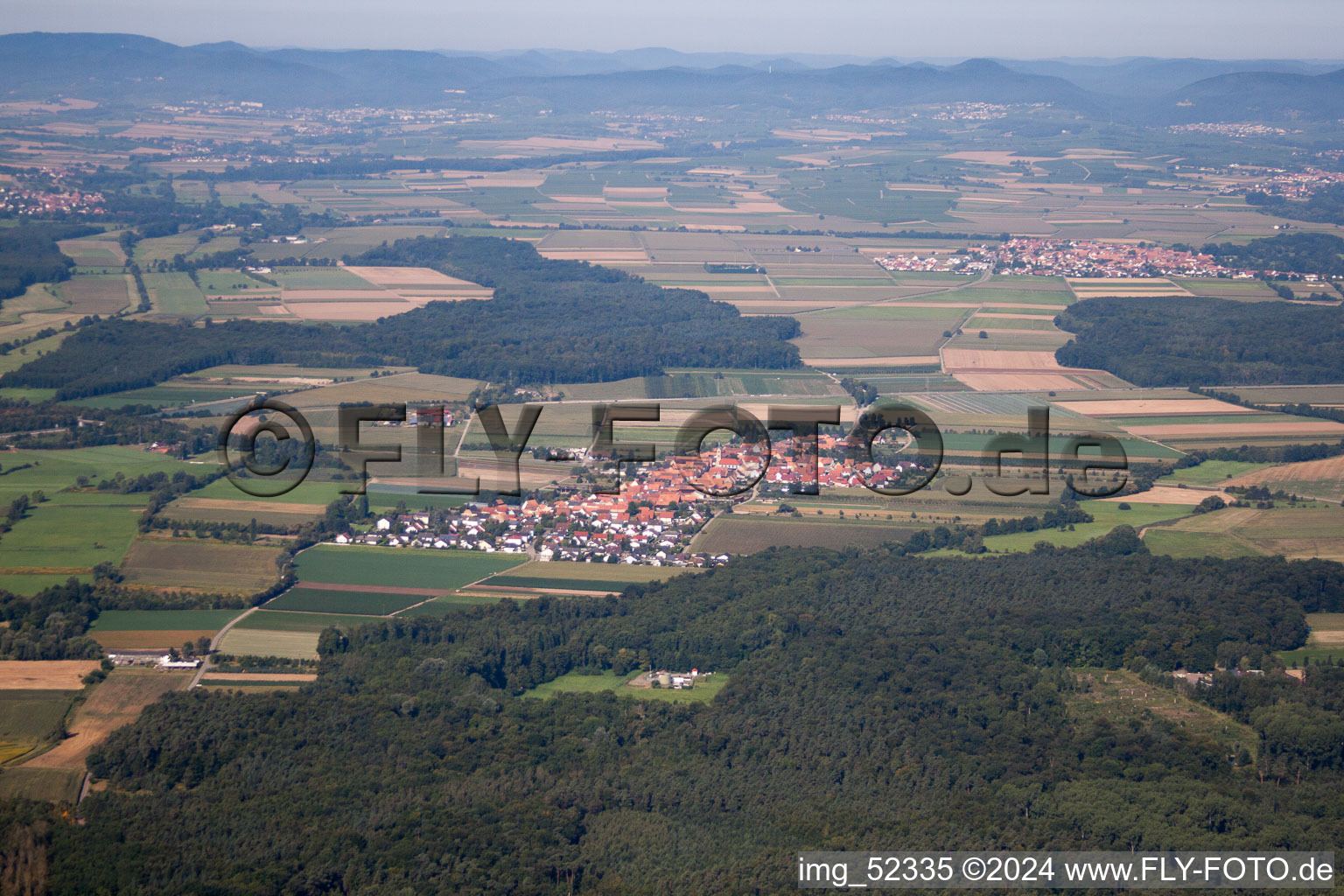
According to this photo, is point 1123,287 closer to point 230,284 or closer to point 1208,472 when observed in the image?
point 1208,472

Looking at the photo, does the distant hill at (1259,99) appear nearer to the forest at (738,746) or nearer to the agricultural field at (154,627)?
the forest at (738,746)

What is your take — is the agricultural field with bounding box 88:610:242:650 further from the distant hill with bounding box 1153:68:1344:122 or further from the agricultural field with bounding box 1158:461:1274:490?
the distant hill with bounding box 1153:68:1344:122

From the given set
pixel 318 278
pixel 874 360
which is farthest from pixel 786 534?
pixel 318 278

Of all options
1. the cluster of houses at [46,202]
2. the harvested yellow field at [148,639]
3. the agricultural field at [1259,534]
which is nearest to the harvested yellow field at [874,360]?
the agricultural field at [1259,534]

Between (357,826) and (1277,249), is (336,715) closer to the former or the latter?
(357,826)

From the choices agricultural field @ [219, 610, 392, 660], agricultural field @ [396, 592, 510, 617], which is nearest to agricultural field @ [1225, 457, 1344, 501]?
agricultural field @ [396, 592, 510, 617]
